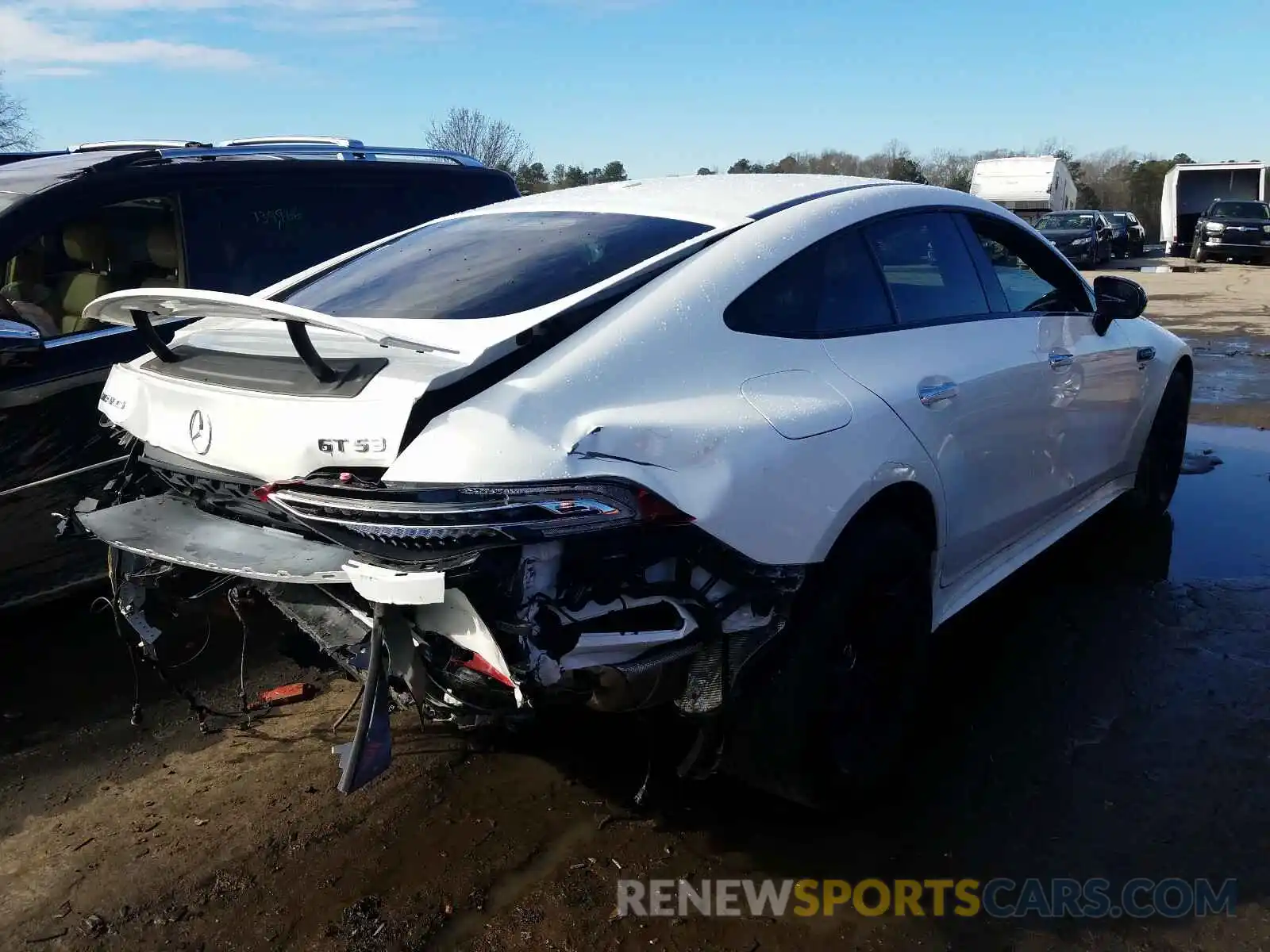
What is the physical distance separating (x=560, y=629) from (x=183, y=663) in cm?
251

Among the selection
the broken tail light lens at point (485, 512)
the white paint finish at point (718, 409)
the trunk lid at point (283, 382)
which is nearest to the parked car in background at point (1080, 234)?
the white paint finish at point (718, 409)

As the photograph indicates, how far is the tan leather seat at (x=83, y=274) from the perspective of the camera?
4625 mm

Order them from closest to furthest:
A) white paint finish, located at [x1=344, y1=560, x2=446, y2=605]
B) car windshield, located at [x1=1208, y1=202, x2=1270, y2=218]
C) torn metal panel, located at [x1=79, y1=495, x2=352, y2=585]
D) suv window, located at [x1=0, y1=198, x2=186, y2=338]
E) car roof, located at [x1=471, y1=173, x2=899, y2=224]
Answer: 1. white paint finish, located at [x1=344, y1=560, x2=446, y2=605]
2. torn metal panel, located at [x1=79, y1=495, x2=352, y2=585]
3. car roof, located at [x1=471, y1=173, x2=899, y2=224]
4. suv window, located at [x1=0, y1=198, x2=186, y2=338]
5. car windshield, located at [x1=1208, y1=202, x2=1270, y2=218]

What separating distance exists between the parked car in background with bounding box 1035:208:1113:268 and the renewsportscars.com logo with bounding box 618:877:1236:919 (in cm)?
2509

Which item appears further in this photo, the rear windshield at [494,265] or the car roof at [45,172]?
the car roof at [45,172]

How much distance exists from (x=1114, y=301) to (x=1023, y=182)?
32.3 metres

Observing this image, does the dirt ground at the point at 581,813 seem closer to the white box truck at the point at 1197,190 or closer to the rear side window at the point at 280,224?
the rear side window at the point at 280,224

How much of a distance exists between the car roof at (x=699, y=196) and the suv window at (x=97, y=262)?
5.94 feet

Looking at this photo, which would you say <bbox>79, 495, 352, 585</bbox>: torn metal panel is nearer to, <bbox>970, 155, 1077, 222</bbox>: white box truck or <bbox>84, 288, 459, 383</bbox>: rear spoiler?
<bbox>84, 288, 459, 383</bbox>: rear spoiler

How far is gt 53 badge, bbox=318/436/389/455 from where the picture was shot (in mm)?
2260

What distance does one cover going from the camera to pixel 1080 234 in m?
26.3

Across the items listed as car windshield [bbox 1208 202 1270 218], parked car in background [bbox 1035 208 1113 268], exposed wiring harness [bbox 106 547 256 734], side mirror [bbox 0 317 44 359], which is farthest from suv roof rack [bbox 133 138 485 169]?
car windshield [bbox 1208 202 1270 218]

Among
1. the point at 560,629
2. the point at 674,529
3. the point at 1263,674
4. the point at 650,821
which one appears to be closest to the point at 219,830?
the point at 650,821

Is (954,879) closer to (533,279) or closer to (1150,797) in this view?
(1150,797)
